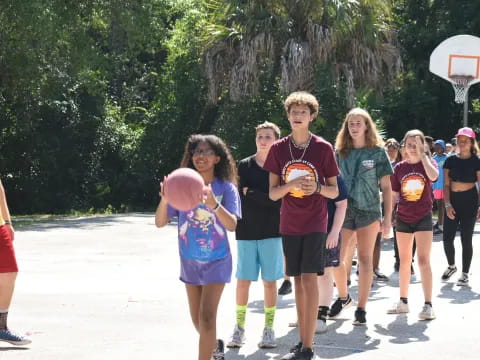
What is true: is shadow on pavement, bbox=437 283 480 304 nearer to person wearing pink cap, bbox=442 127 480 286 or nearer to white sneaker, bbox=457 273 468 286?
white sneaker, bbox=457 273 468 286

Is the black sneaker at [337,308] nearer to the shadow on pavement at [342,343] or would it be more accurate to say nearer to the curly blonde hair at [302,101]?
the shadow on pavement at [342,343]

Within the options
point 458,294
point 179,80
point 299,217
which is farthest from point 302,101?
point 179,80

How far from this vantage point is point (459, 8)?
33.6 m

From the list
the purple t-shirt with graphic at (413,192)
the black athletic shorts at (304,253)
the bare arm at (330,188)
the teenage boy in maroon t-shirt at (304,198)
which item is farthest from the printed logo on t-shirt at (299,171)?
the purple t-shirt with graphic at (413,192)

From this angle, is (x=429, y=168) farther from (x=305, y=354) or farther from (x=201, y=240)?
(x=201, y=240)

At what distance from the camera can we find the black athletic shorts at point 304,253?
679 cm

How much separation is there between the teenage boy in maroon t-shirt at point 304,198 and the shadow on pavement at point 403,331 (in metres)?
1.27

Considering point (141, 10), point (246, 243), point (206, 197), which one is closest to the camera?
point (206, 197)

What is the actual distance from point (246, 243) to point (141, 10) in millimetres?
19804

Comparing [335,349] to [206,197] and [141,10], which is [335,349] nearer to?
[206,197]

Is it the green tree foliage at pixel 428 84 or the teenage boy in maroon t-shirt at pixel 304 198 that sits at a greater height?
the green tree foliage at pixel 428 84

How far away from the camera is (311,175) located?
6.78 metres

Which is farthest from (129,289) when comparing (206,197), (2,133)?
(2,133)

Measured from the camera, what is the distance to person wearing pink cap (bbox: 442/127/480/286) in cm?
1102
